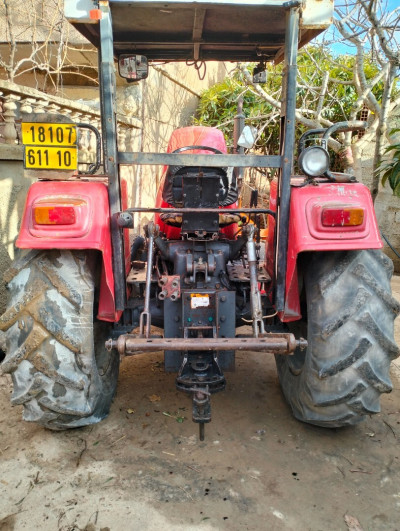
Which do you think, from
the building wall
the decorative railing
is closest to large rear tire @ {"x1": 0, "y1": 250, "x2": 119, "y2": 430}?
the decorative railing

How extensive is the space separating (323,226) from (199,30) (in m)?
1.54

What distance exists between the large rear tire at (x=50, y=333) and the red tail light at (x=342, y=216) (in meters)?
1.27

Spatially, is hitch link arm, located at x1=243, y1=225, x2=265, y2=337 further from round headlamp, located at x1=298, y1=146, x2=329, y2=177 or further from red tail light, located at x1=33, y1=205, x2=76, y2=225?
red tail light, located at x1=33, y1=205, x2=76, y2=225

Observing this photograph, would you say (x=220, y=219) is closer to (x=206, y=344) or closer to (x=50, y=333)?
(x=206, y=344)

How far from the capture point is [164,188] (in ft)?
10.8

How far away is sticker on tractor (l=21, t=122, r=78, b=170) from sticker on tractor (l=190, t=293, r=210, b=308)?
3.17 feet

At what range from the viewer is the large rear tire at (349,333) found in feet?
7.75

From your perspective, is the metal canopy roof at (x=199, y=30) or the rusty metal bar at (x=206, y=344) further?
the metal canopy roof at (x=199, y=30)

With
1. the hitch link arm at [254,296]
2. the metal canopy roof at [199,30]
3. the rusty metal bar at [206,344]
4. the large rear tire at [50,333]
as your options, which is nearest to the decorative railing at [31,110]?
the metal canopy roof at [199,30]

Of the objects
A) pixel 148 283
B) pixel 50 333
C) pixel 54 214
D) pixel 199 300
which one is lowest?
pixel 50 333

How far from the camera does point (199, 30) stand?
2916 mm

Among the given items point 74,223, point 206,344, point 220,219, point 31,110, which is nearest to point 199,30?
point 220,219

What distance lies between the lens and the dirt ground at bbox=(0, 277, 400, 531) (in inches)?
83.7

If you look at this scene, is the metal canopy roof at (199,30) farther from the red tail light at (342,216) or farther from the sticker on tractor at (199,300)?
the sticker on tractor at (199,300)
